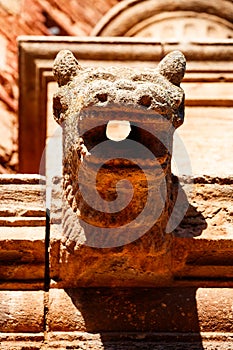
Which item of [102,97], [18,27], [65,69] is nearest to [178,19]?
[18,27]

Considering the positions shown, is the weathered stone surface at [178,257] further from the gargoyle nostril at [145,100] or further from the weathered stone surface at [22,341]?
the gargoyle nostril at [145,100]

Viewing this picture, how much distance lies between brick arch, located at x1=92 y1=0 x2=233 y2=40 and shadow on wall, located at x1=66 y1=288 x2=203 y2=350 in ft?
11.1

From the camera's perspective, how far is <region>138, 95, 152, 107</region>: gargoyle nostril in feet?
12.1

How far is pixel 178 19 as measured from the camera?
7.35 meters

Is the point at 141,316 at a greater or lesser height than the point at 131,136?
lesser

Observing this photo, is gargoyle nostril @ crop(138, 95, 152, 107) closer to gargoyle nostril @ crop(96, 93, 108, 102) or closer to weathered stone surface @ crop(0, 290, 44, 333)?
gargoyle nostril @ crop(96, 93, 108, 102)

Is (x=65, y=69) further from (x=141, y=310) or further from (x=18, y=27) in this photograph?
(x=18, y=27)

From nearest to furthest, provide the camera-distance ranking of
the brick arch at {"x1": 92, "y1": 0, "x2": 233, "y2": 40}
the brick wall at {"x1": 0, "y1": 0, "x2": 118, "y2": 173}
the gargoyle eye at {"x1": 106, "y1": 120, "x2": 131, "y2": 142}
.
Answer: the gargoyle eye at {"x1": 106, "y1": 120, "x2": 131, "y2": 142}, the brick wall at {"x1": 0, "y1": 0, "x2": 118, "y2": 173}, the brick arch at {"x1": 92, "y1": 0, "x2": 233, "y2": 40}

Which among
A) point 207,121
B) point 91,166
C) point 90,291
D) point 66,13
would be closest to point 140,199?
point 91,166

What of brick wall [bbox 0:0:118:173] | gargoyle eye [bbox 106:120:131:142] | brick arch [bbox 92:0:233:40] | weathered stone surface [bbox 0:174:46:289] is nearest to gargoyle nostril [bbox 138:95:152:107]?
weathered stone surface [bbox 0:174:46:289]

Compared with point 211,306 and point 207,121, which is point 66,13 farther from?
point 211,306

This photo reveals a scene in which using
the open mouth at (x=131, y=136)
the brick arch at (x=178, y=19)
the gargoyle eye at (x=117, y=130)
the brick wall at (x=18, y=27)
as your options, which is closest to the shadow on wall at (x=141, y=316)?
the open mouth at (x=131, y=136)

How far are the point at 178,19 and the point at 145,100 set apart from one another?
12.3ft

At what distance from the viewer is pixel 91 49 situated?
20.5ft
